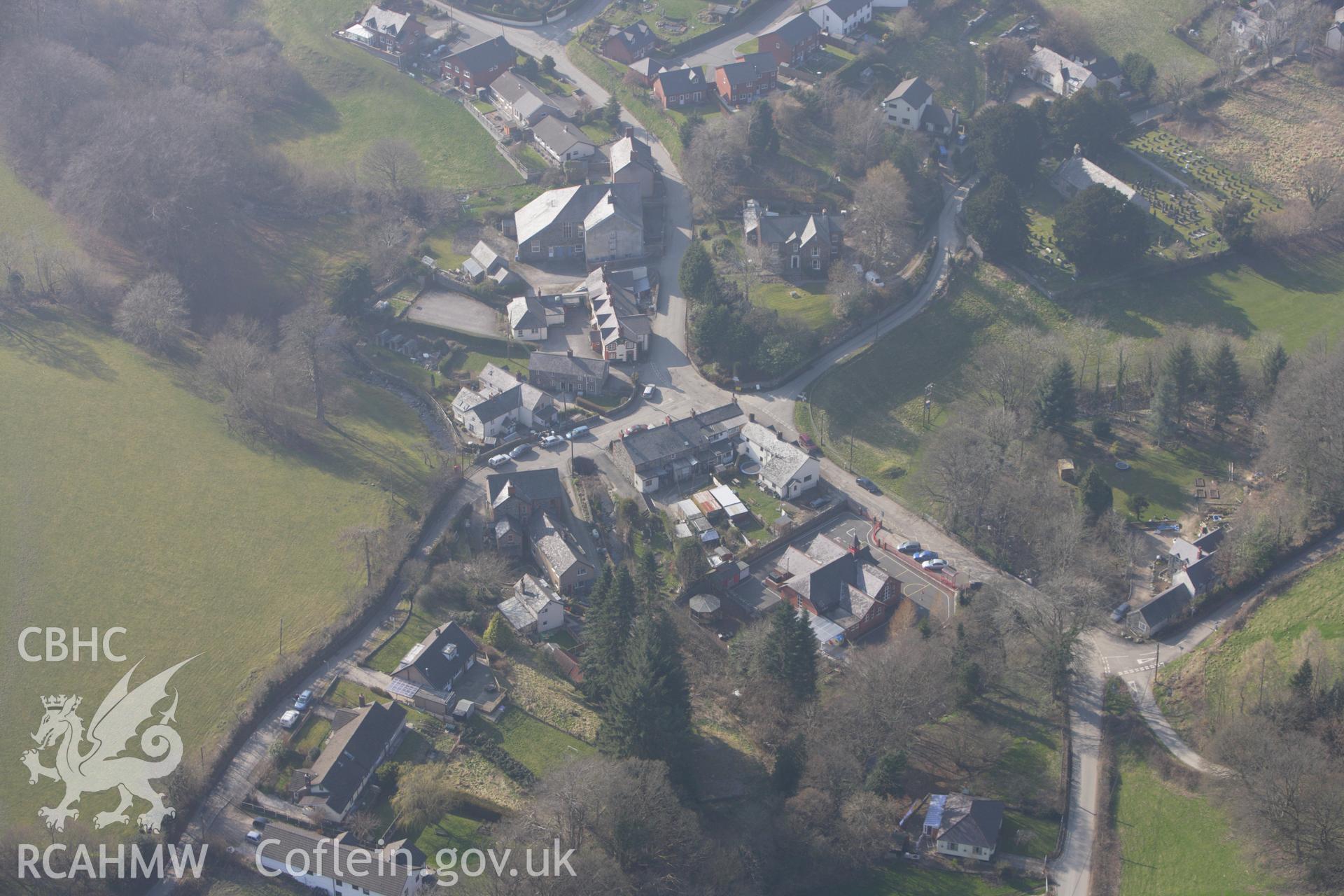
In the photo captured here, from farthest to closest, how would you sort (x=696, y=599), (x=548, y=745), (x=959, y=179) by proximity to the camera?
(x=959, y=179), (x=696, y=599), (x=548, y=745)

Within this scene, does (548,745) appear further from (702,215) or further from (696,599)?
(702,215)

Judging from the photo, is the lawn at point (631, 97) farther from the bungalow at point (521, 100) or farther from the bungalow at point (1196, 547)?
the bungalow at point (1196, 547)

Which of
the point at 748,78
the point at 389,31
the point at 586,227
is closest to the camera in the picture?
the point at 586,227

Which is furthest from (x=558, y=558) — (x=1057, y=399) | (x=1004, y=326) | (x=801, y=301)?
(x=1004, y=326)

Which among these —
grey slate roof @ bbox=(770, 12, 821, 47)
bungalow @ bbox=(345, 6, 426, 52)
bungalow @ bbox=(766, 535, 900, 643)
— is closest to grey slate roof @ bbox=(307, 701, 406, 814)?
bungalow @ bbox=(766, 535, 900, 643)

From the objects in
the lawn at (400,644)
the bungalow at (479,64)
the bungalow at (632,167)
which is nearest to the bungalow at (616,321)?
the bungalow at (632,167)

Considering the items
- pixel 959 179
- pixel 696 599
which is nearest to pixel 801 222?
pixel 959 179

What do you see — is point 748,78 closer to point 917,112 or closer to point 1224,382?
point 917,112
